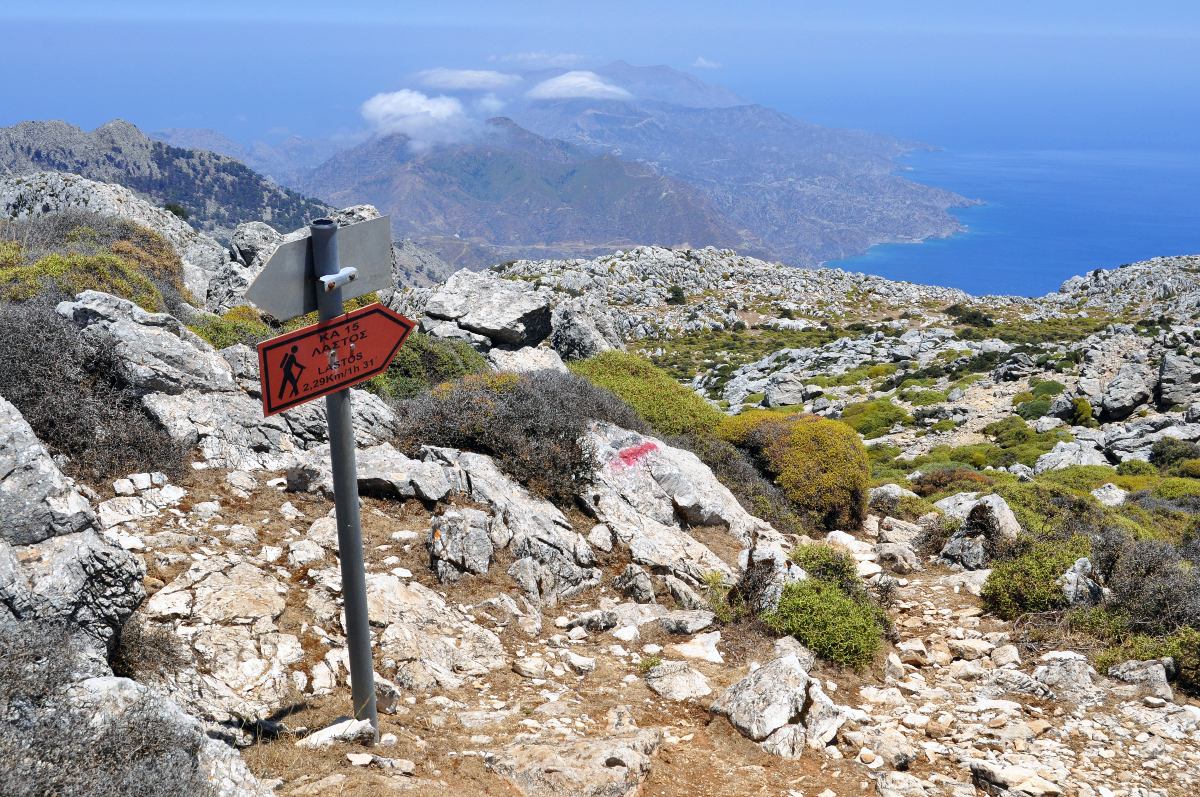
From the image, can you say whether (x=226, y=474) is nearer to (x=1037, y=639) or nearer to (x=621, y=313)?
(x=1037, y=639)

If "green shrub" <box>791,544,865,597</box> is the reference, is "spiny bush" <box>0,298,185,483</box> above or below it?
above

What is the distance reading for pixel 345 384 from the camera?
4887 millimetres

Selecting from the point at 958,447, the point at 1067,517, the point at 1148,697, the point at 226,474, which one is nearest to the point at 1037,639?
the point at 1148,697

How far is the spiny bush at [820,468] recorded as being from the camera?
14.8 meters

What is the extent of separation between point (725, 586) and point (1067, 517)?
975 cm

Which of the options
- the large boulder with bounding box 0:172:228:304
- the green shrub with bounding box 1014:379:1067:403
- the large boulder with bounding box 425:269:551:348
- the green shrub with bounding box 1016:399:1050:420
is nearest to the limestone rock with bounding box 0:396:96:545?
the large boulder with bounding box 425:269:551:348

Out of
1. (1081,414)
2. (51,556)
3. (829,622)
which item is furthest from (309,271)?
(1081,414)

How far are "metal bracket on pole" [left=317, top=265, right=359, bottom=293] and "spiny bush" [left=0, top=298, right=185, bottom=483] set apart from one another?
5.16 meters

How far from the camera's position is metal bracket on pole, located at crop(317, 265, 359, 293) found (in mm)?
4758

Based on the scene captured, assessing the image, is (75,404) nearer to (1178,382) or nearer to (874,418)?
(874,418)

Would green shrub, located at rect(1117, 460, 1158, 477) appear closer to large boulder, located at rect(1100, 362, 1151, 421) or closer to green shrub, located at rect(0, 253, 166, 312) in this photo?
large boulder, located at rect(1100, 362, 1151, 421)

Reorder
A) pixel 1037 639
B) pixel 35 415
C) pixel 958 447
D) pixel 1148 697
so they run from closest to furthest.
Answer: pixel 1148 697, pixel 35 415, pixel 1037 639, pixel 958 447

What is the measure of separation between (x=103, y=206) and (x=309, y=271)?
104ft

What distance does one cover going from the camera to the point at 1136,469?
26.6 m
